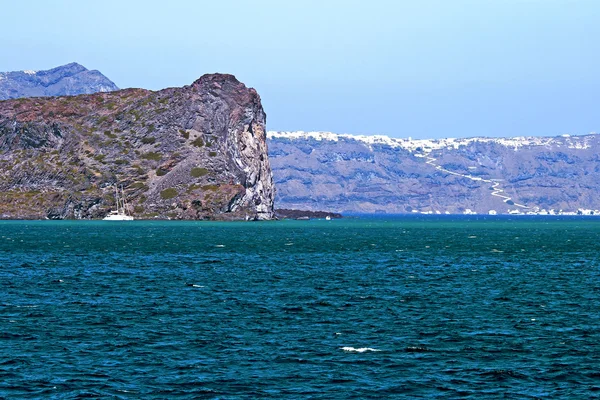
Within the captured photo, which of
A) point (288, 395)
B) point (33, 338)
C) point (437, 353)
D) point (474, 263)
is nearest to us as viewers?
point (288, 395)

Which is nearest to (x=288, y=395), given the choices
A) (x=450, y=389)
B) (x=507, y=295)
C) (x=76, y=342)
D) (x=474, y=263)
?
(x=450, y=389)

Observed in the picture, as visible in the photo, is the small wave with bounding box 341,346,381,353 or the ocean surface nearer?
the ocean surface

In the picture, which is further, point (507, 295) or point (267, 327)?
point (507, 295)

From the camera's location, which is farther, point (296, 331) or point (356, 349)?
point (296, 331)

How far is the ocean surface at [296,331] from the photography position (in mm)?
45375

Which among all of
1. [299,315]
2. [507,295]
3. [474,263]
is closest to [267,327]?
[299,315]

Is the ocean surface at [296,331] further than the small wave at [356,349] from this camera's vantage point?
No

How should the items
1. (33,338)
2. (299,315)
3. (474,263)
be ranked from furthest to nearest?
(474,263), (299,315), (33,338)

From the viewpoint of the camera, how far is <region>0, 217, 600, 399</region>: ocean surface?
45.4 m

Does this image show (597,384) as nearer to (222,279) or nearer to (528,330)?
(528,330)

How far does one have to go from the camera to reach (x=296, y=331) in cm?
6072

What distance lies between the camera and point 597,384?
150 ft

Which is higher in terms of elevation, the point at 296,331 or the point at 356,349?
the point at 296,331

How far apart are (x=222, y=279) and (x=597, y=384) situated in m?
57.1
